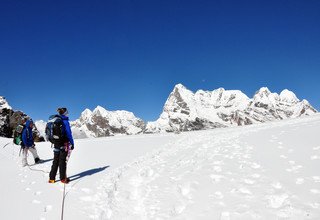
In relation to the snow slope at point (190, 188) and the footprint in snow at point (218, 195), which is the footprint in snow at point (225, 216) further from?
the footprint in snow at point (218, 195)

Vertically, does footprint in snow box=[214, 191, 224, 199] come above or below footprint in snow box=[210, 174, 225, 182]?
below

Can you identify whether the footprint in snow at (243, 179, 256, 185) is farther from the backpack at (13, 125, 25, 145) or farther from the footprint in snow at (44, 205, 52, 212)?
the backpack at (13, 125, 25, 145)

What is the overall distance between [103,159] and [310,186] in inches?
493

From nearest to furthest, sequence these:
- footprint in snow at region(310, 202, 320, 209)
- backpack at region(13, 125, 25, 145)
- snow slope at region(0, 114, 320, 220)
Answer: footprint in snow at region(310, 202, 320, 209), snow slope at region(0, 114, 320, 220), backpack at region(13, 125, 25, 145)

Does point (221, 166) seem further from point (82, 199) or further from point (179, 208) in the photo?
point (82, 199)

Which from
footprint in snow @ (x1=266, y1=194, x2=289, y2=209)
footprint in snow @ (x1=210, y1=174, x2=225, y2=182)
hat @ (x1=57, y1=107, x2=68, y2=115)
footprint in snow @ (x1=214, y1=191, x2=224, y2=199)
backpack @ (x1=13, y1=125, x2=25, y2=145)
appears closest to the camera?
footprint in snow @ (x1=266, y1=194, x2=289, y2=209)

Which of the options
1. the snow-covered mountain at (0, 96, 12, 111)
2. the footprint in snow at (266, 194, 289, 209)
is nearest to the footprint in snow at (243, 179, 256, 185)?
the footprint in snow at (266, 194, 289, 209)

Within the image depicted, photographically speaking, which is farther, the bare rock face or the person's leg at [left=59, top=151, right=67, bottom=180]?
the bare rock face

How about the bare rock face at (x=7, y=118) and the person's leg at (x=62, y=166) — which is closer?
the person's leg at (x=62, y=166)

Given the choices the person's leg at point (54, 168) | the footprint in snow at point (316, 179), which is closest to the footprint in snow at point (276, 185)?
the footprint in snow at point (316, 179)

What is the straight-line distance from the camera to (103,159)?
1909cm

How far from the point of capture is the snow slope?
850 centimetres

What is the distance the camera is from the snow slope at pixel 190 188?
850 cm

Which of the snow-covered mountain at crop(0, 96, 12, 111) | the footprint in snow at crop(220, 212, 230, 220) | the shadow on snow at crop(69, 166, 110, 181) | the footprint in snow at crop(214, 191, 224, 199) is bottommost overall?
the footprint in snow at crop(220, 212, 230, 220)
